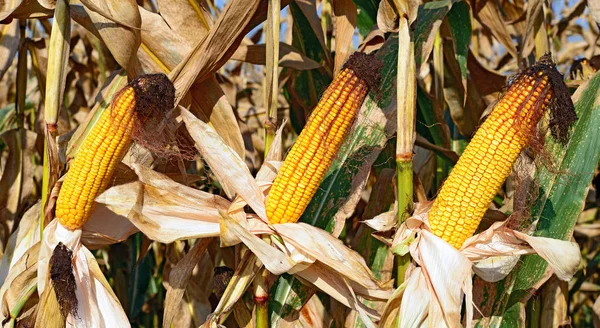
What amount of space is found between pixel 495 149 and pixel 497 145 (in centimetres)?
1

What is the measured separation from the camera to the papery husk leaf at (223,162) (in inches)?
81.6

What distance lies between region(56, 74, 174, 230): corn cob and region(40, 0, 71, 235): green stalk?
0.13 m

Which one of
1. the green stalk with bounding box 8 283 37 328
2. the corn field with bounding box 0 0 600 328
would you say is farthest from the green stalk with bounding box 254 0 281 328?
the green stalk with bounding box 8 283 37 328

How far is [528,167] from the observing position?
2176 mm

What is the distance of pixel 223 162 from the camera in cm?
210

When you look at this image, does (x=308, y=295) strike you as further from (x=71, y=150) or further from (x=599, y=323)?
(x=599, y=323)

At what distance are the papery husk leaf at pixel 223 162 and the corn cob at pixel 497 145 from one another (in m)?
0.58

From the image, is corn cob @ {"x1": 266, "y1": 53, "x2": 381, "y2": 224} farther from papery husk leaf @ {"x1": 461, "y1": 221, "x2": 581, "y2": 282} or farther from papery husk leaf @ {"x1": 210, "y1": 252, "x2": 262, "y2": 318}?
papery husk leaf @ {"x1": 461, "y1": 221, "x2": 581, "y2": 282}

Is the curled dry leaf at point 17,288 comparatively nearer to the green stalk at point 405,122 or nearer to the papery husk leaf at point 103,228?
the papery husk leaf at point 103,228

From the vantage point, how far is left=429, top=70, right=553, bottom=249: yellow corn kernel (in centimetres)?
182

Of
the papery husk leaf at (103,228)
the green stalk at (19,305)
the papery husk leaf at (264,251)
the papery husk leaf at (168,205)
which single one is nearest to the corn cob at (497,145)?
the papery husk leaf at (264,251)

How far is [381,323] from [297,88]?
158cm

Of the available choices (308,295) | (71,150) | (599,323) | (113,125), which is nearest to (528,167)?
(308,295)

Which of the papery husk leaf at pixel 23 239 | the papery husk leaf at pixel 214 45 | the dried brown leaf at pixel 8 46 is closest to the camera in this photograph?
the papery husk leaf at pixel 214 45
